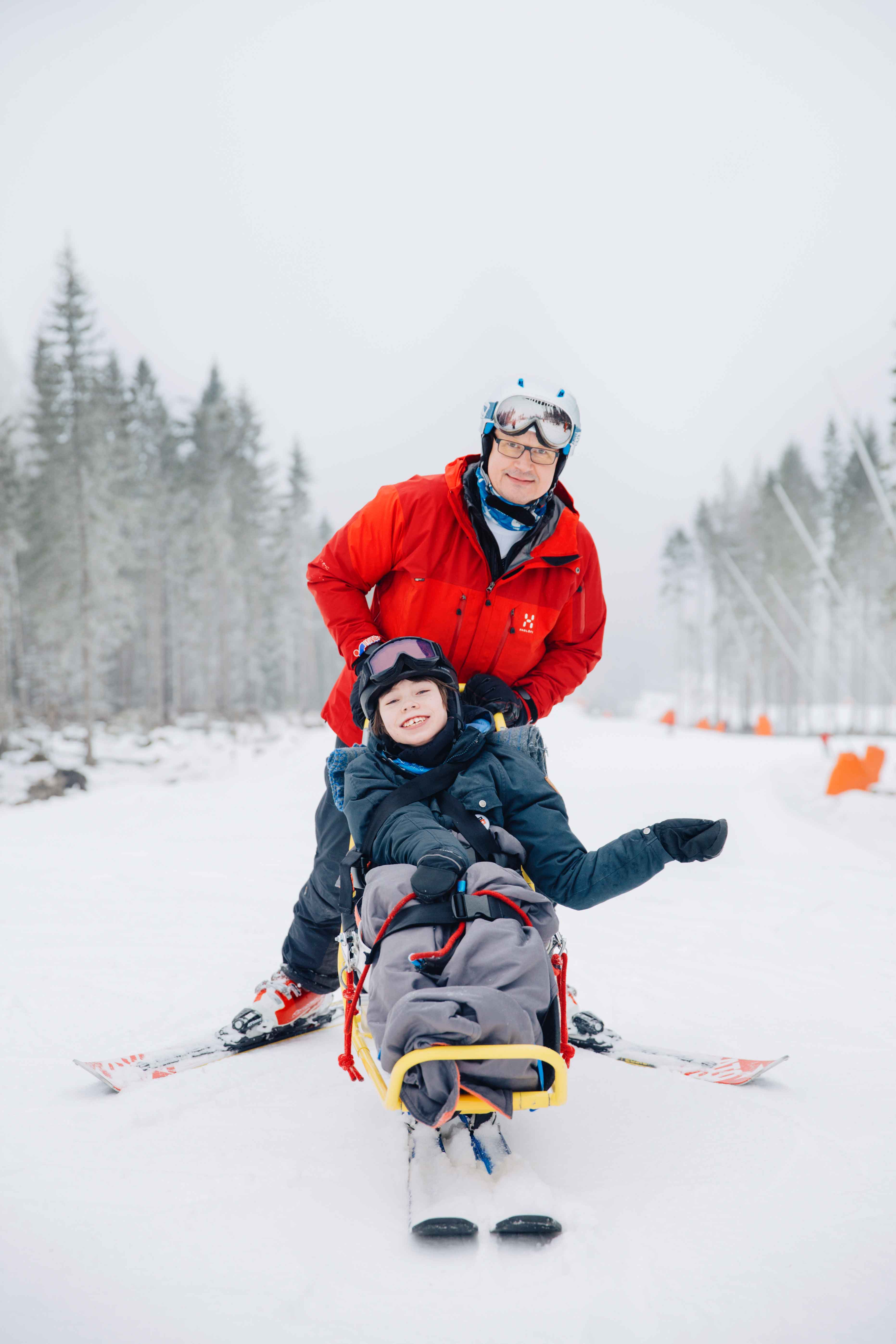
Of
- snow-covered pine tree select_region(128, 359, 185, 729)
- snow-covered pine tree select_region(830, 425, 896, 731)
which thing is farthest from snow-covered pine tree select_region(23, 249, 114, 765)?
snow-covered pine tree select_region(830, 425, 896, 731)

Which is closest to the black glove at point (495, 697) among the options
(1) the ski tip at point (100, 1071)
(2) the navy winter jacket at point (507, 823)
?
(2) the navy winter jacket at point (507, 823)

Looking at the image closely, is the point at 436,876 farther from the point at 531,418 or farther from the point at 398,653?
the point at 531,418

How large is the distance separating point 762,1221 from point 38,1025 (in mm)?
3102

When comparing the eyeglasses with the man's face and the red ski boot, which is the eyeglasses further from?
the red ski boot

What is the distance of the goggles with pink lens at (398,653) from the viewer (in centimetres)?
278

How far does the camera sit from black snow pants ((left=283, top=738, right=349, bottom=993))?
128 inches

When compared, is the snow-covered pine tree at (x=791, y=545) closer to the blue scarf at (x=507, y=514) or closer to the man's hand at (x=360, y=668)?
the blue scarf at (x=507, y=514)

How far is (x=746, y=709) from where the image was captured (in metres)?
37.2

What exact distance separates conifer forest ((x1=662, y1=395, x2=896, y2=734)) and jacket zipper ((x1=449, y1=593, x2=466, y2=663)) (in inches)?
1013

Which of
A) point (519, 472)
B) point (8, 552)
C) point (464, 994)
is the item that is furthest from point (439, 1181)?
point (8, 552)

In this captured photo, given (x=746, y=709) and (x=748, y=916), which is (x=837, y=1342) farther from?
(x=746, y=709)

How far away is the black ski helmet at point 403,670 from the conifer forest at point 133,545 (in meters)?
15.8

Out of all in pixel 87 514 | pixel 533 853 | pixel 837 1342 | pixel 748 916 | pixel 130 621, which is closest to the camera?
pixel 837 1342

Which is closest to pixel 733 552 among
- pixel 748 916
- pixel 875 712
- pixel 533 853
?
pixel 875 712
